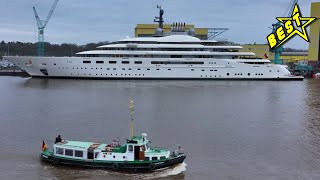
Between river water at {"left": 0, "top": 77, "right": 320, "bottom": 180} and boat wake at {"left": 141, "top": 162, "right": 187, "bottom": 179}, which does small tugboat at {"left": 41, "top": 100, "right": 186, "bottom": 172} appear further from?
river water at {"left": 0, "top": 77, "right": 320, "bottom": 180}

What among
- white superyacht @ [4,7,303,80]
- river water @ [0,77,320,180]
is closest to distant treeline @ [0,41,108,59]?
white superyacht @ [4,7,303,80]

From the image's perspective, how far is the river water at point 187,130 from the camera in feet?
55.7

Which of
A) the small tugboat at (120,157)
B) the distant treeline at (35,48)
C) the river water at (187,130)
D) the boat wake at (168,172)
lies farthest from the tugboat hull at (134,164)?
the distant treeline at (35,48)

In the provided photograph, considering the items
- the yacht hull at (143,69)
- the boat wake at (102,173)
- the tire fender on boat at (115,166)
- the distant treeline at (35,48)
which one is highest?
the distant treeline at (35,48)

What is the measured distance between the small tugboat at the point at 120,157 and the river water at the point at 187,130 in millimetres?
354

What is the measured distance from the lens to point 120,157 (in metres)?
17.1

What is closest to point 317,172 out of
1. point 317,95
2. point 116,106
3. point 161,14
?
point 116,106

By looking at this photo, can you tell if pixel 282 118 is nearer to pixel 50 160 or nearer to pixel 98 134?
pixel 98 134

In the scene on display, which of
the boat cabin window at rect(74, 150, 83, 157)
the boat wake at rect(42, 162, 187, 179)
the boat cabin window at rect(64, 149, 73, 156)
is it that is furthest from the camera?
the boat cabin window at rect(64, 149, 73, 156)

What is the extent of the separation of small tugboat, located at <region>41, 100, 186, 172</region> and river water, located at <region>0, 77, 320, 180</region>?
1.16 ft

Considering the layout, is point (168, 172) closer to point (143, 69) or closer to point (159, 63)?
point (143, 69)

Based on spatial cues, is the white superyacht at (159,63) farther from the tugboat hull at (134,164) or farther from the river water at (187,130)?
the tugboat hull at (134,164)

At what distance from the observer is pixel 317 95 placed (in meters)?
45.8

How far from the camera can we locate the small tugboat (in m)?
17.0
